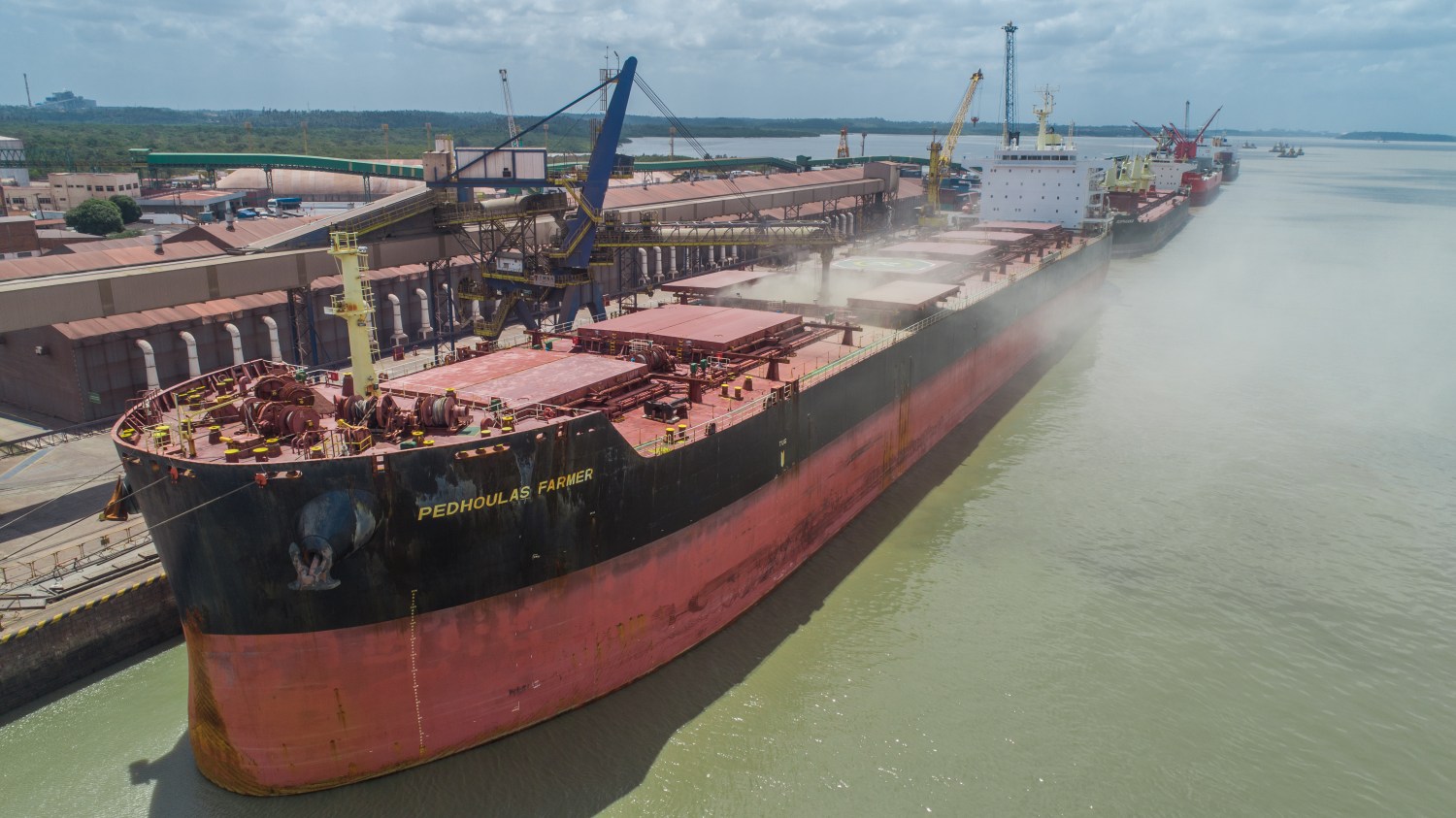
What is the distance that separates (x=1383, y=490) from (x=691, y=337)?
58.8ft

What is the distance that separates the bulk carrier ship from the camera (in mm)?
10664

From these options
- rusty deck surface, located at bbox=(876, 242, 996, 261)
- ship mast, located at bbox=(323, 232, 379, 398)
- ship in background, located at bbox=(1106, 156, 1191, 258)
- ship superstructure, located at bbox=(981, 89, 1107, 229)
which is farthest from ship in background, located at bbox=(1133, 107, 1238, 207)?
ship mast, located at bbox=(323, 232, 379, 398)

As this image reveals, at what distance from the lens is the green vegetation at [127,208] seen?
56.2 meters

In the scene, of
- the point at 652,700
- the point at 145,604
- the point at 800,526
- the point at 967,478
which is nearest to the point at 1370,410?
the point at 967,478

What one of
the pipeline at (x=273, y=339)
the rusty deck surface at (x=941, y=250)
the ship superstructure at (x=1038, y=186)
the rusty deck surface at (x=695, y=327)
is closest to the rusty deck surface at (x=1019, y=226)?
the ship superstructure at (x=1038, y=186)

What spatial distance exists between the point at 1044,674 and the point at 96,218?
58262 millimetres

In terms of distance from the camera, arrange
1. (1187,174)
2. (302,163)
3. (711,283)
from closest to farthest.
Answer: (711,283)
(302,163)
(1187,174)

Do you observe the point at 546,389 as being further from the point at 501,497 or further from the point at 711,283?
the point at 711,283

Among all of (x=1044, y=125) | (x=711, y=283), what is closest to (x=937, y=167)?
(x=1044, y=125)

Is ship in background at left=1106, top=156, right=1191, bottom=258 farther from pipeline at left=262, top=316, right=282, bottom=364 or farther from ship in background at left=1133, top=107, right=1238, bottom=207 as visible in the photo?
pipeline at left=262, top=316, right=282, bottom=364

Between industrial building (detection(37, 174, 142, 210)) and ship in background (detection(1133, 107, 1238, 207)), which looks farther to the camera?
ship in background (detection(1133, 107, 1238, 207))

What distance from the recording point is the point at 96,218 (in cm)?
5056

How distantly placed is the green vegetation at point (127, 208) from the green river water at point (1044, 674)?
5444cm

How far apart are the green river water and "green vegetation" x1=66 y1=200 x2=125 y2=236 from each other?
1901 inches
